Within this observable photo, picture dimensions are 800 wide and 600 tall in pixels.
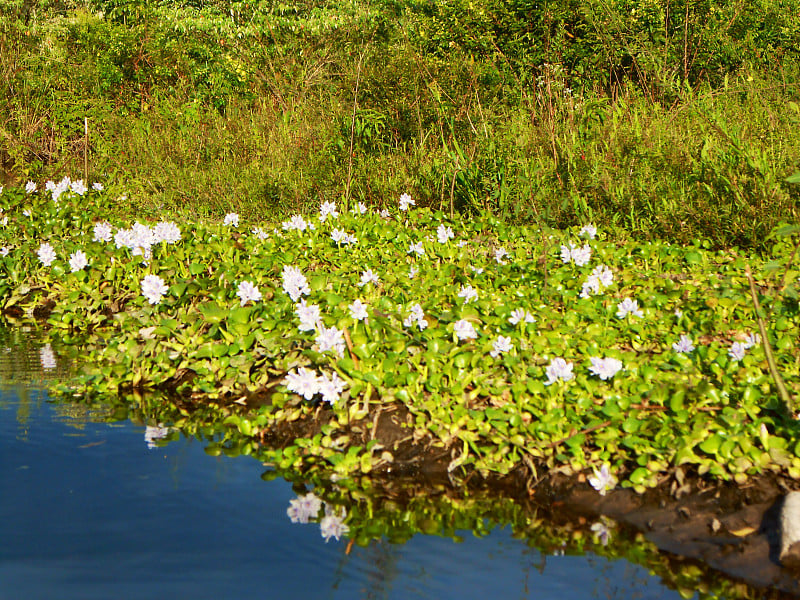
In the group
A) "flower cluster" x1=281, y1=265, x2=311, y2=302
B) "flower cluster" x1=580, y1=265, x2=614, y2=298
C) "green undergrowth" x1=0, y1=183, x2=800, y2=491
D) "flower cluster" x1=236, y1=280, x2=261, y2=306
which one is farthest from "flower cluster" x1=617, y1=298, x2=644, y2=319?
"flower cluster" x1=236, y1=280, x2=261, y2=306

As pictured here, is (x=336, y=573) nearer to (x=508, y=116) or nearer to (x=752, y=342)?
(x=752, y=342)

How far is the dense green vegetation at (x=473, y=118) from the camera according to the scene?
22.3ft

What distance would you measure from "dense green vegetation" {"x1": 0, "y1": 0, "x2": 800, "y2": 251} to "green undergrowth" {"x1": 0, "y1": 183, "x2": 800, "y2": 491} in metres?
0.56

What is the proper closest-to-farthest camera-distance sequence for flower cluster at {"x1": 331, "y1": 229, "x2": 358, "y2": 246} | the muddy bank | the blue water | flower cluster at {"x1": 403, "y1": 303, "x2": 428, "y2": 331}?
the blue water → the muddy bank → flower cluster at {"x1": 403, "y1": 303, "x2": 428, "y2": 331} → flower cluster at {"x1": 331, "y1": 229, "x2": 358, "y2": 246}

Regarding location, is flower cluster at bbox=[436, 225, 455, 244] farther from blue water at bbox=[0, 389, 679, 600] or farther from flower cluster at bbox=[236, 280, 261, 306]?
blue water at bbox=[0, 389, 679, 600]

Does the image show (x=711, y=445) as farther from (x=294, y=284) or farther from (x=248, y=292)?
(x=248, y=292)

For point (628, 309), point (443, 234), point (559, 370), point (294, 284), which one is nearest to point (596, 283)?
point (628, 309)

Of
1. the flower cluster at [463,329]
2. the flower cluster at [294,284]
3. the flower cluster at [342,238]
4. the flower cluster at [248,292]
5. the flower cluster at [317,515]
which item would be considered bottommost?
the flower cluster at [317,515]

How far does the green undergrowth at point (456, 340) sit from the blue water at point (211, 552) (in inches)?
18.3

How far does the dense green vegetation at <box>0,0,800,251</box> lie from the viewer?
22.3 ft

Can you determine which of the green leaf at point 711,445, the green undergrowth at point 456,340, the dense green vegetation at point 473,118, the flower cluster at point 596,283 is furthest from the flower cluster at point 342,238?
the green leaf at point 711,445

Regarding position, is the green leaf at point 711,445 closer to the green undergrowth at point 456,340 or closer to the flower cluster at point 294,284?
the green undergrowth at point 456,340

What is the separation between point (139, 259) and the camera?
6020 mm

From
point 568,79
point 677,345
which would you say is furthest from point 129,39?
point 677,345
